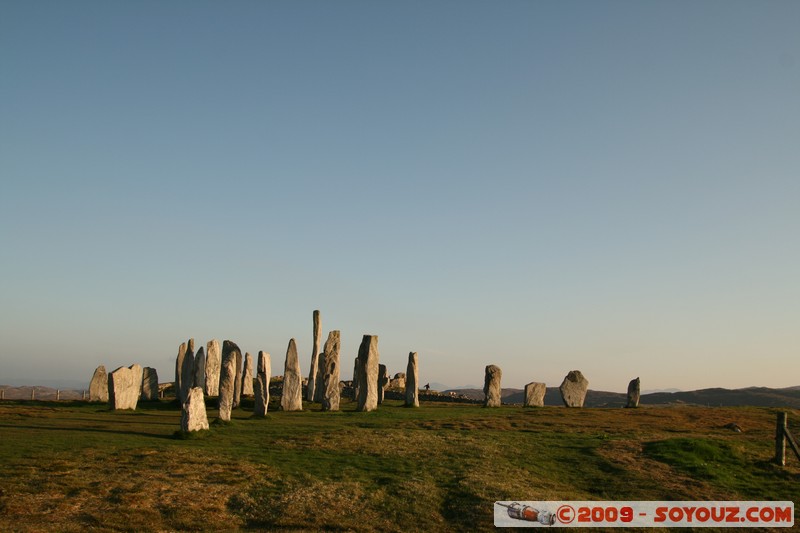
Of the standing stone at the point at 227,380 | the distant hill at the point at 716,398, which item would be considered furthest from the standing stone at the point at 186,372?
the distant hill at the point at 716,398

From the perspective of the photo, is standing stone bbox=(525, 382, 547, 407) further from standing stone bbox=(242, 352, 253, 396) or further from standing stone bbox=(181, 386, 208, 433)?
standing stone bbox=(181, 386, 208, 433)

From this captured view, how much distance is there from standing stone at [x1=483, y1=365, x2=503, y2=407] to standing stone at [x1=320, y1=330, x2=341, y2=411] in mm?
9783

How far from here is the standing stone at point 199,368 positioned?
38688mm

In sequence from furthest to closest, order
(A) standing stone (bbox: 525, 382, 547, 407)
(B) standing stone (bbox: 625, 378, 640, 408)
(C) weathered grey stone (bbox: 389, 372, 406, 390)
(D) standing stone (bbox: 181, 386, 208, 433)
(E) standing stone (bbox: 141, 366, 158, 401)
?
(C) weathered grey stone (bbox: 389, 372, 406, 390)
(B) standing stone (bbox: 625, 378, 640, 408)
(A) standing stone (bbox: 525, 382, 547, 407)
(E) standing stone (bbox: 141, 366, 158, 401)
(D) standing stone (bbox: 181, 386, 208, 433)

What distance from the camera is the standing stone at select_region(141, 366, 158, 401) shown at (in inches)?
1609

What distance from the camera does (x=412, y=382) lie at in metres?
39.7

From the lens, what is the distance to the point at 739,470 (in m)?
21.8

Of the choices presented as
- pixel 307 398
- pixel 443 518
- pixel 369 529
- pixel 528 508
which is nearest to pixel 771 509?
pixel 528 508

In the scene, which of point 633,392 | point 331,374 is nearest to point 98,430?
point 331,374

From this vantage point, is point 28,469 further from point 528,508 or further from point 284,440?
point 528,508

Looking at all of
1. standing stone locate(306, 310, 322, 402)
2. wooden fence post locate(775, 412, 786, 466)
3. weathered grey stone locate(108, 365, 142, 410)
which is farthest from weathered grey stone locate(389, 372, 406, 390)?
wooden fence post locate(775, 412, 786, 466)

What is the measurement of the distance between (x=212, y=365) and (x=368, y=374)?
10.00m

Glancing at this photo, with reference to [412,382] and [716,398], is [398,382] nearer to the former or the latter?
[412,382]

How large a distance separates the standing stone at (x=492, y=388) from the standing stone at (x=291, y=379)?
12285mm
